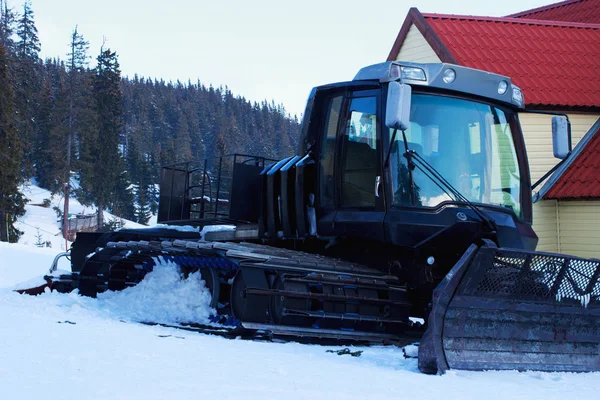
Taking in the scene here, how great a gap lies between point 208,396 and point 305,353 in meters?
1.97

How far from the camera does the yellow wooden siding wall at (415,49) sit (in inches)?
754

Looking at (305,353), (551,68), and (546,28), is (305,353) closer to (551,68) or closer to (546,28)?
(551,68)

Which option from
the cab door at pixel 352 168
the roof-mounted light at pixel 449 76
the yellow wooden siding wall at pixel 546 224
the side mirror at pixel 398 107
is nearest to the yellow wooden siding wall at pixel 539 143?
the yellow wooden siding wall at pixel 546 224

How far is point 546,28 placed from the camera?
20266 millimetres

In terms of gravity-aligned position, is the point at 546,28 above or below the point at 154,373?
above

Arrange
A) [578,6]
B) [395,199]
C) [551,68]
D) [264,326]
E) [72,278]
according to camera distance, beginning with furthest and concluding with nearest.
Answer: [578,6], [551,68], [72,278], [395,199], [264,326]

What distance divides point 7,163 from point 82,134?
15921 millimetres

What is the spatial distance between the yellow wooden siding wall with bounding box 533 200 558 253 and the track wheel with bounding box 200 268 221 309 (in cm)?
1142

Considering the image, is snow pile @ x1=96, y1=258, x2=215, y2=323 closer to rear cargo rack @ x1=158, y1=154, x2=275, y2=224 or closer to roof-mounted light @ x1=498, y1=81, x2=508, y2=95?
rear cargo rack @ x1=158, y1=154, x2=275, y2=224

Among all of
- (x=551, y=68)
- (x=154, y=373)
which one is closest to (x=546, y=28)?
(x=551, y=68)

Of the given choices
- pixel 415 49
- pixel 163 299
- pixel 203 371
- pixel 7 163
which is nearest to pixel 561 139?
pixel 163 299

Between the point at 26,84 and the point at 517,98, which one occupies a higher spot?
the point at 26,84

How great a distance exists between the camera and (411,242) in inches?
283

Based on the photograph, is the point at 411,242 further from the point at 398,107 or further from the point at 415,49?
the point at 415,49
